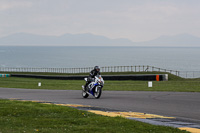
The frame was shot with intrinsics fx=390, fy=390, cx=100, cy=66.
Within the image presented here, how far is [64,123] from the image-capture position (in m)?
10.9

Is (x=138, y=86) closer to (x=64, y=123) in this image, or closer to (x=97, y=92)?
(x=97, y=92)

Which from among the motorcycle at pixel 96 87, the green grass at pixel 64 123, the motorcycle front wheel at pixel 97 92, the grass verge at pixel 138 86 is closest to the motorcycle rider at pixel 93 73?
the motorcycle at pixel 96 87

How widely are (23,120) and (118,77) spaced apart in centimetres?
3694

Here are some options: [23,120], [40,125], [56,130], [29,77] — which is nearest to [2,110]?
[23,120]

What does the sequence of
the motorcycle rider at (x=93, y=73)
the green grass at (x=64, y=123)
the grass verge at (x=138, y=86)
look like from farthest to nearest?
the grass verge at (x=138, y=86), the motorcycle rider at (x=93, y=73), the green grass at (x=64, y=123)

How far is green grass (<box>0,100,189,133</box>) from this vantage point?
9719 mm

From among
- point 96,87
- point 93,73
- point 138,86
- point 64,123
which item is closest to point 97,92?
point 96,87

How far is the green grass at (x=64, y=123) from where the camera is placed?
972cm

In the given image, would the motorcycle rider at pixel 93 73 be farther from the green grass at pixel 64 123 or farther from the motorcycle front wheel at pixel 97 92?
the green grass at pixel 64 123

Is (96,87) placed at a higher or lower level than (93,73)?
lower

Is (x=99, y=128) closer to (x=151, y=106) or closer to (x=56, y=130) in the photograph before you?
(x=56, y=130)

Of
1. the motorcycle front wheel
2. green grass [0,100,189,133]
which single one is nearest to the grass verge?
the motorcycle front wheel

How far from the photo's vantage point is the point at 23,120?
11.4m

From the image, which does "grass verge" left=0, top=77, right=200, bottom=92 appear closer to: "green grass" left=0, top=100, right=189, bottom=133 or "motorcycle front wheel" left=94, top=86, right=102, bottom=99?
"motorcycle front wheel" left=94, top=86, right=102, bottom=99
